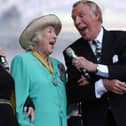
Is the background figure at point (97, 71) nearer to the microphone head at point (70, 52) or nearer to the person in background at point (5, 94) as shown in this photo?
the microphone head at point (70, 52)

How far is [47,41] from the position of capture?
3.51 metres

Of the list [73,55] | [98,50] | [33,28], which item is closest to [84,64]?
[73,55]

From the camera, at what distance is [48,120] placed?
3408mm

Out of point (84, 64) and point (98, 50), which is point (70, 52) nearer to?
point (84, 64)

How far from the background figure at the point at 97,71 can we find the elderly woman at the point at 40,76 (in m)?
0.09

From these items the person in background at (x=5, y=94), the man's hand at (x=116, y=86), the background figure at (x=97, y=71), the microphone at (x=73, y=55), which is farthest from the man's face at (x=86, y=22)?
the person in background at (x=5, y=94)

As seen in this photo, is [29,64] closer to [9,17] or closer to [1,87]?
[1,87]

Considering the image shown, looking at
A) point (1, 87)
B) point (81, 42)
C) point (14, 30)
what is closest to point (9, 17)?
point (14, 30)

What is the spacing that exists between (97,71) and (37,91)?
0.32 meters

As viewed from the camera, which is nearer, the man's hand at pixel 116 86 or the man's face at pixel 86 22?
the man's hand at pixel 116 86

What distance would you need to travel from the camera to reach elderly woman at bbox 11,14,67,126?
3365 millimetres

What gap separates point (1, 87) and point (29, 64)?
244 millimetres

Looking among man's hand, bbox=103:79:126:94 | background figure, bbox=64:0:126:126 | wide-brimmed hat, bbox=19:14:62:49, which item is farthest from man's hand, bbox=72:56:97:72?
wide-brimmed hat, bbox=19:14:62:49

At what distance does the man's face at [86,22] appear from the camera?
3479 millimetres
